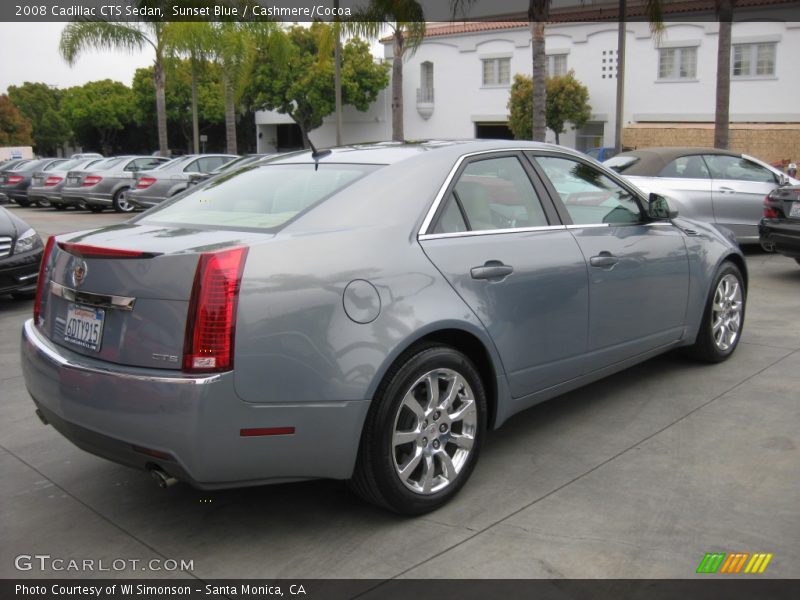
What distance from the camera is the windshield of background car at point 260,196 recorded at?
361 centimetres

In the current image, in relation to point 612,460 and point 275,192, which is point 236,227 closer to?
point 275,192

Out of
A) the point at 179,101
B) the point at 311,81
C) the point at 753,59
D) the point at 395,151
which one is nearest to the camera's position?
the point at 395,151

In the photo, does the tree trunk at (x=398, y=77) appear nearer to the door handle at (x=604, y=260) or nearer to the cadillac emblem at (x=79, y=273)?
the door handle at (x=604, y=260)

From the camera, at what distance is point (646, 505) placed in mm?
3600

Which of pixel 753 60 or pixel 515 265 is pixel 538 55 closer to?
pixel 515 265

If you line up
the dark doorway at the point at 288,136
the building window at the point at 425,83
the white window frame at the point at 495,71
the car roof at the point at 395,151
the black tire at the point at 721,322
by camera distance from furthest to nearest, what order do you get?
the dark doorway at the point at 288,136 < the building window at the point at 425,83 < the white window frame at the point at 495,71 < the black tire at the point at 721,322 < the car roof at the point at 395,151

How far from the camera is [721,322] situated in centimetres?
575

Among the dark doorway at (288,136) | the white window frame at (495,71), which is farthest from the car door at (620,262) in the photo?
the dark doorway at (288,136)

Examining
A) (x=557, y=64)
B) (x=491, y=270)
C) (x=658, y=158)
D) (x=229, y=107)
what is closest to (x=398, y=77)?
(x=229, y=107)

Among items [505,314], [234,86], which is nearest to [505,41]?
[234,86]

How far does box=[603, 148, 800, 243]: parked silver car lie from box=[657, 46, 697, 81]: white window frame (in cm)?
2636

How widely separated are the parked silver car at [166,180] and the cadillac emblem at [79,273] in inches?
632

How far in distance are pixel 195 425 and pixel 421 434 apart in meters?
1.00

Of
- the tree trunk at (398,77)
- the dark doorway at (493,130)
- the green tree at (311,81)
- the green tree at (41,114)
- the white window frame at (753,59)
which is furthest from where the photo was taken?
the green tree at (41,114)
